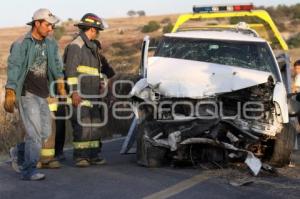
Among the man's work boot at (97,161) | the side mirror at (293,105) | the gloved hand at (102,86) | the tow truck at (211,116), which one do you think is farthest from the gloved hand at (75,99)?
the side mirror at (293,105)

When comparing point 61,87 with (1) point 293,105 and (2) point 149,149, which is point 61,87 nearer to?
(2) point 149,149

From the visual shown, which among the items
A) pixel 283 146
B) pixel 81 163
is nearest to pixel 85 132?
pixel 81 163

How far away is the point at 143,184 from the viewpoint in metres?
7.21

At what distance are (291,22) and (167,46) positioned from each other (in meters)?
54.3

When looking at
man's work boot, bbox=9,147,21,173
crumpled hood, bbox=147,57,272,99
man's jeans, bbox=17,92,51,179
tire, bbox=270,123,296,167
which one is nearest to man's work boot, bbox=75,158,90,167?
man's work boot, bbox=9,147,21,173

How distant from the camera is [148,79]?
8594mm

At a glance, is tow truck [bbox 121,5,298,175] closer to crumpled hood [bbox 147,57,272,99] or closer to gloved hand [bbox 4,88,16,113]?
crumpled hood [bbox 147,57,272,99]

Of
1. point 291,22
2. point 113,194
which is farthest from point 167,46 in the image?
point 291,22

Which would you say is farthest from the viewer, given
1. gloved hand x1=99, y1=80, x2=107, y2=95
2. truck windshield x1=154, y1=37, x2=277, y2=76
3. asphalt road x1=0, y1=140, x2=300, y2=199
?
truck windshield x1=154, y1=37, x2=277, y2=76

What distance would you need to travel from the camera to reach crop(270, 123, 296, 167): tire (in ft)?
27.1

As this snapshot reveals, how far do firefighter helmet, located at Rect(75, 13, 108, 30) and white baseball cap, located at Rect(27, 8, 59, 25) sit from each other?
3.34ft

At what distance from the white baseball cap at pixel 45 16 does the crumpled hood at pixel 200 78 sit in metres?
1.55

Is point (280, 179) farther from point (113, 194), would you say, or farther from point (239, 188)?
point (113, 194)

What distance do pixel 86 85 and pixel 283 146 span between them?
2.62 meters
